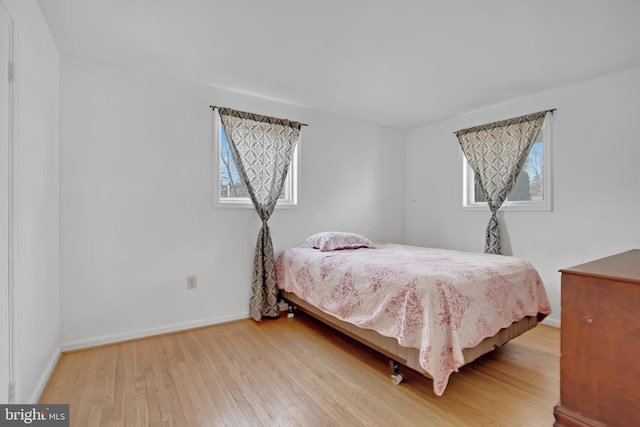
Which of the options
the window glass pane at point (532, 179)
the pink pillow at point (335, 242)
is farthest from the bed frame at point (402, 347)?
the window glass pane at point (532, 179)

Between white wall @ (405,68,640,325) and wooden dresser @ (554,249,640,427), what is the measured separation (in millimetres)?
1591

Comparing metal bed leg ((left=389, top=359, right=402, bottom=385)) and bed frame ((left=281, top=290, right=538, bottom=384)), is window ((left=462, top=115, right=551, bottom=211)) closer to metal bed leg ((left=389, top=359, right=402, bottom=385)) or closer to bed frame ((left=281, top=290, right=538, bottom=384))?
bed frame ((left=281, top=290, right=538, bottom=384))

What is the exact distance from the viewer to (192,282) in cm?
270

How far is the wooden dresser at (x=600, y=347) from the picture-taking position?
3.78ft

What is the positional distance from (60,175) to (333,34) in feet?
7.54

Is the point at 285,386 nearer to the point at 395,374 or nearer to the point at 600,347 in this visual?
the point at 395,374

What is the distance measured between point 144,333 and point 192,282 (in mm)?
546

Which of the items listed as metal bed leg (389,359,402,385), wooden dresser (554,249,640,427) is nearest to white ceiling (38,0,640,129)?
wooden dresser (554,249,640,427)

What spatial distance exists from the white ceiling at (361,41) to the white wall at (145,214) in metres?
0.26

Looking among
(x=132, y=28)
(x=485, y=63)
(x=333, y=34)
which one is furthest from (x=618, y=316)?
(x=132, y=28)

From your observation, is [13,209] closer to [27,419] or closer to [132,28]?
[27,419]

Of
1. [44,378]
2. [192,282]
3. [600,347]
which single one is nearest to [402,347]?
[600,347]

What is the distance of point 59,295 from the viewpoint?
85.7 inches

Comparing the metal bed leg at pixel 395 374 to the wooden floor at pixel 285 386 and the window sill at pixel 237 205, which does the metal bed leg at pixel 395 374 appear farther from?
the window sill at pixel 237 205
